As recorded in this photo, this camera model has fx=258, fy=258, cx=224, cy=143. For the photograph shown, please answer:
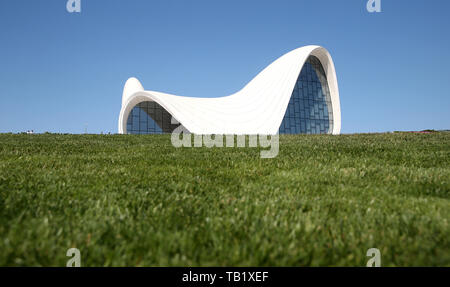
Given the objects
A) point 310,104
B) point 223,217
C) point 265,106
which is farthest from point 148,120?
point 223,217

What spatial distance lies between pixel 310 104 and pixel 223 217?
4994 centimetres

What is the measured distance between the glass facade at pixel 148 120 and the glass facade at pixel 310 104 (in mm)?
22327

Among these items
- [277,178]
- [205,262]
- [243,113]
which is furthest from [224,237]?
[243,113]

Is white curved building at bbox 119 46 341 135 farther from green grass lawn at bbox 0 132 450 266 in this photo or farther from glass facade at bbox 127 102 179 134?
green grass lawn at bbox 0 132 450 266

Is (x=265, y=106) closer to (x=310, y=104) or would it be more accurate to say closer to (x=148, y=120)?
(x=310, y=104)

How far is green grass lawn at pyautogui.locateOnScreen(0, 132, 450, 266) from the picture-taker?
2.10 m

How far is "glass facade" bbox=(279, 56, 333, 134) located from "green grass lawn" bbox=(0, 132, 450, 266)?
4103cm

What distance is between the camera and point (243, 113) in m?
41.2

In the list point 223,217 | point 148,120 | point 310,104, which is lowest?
point 223,217

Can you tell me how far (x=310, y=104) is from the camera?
49344mm

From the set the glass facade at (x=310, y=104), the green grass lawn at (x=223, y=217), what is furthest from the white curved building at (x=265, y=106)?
the green grass lawn at (x=223, y=217)

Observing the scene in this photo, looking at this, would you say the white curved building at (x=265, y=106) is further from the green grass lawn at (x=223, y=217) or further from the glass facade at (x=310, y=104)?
the green grass lawn at (x=223, y=217)

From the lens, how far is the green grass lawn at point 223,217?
2102 millimetres

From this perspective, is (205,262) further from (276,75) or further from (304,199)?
(276,75)
